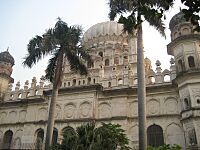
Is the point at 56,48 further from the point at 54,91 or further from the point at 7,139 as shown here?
the point at 7,139

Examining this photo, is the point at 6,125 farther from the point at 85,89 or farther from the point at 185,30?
the point at 185,30

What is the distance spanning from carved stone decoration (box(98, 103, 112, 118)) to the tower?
681cm

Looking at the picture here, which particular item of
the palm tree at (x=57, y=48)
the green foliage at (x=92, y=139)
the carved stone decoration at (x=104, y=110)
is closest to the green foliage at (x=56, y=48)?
the palm tree at (x=57, y=48)

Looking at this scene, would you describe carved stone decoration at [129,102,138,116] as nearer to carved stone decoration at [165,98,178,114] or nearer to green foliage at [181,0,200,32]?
carved stone decoration at [165,98,178,114]

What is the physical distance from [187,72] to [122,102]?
6.52 m

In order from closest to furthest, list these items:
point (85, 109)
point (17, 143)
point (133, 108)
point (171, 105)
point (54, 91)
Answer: point (54, 91) < point (171, 105) < point (133, 108) < point (85, 109) < point (17, 143)

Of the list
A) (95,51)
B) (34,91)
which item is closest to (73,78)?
(34,91)

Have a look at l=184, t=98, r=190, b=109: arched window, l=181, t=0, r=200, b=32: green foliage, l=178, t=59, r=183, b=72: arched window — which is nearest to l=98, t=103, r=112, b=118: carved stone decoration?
l=184, t=98, r=190, b=109: arched window

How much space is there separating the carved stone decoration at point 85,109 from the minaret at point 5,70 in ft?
37.2

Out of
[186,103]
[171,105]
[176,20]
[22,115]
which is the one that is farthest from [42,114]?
[176,20]

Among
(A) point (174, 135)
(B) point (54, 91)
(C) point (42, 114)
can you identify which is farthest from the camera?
(C) point (42, 114)

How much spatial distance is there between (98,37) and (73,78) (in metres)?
11.1

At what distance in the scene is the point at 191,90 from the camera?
20.1m

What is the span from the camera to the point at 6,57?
1284 inches
